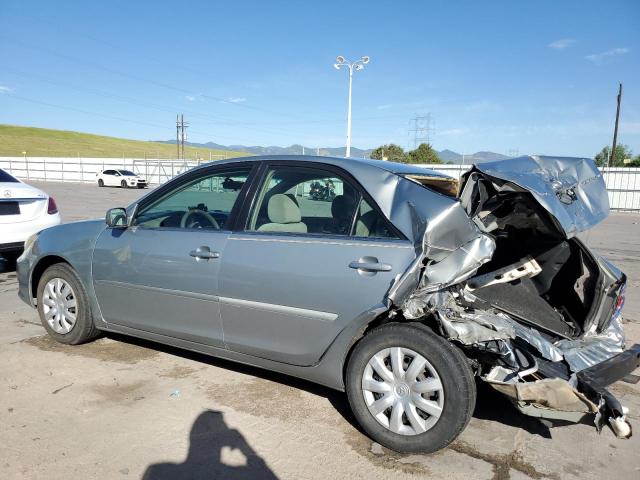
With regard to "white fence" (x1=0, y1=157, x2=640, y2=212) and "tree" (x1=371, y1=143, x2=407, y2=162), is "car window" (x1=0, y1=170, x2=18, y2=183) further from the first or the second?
"tree" (x1=371, y1=143, x2=407, y2=162)

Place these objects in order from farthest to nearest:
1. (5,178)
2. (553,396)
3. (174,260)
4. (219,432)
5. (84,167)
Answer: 1. (84,167)
2. (5,178)
3. (174,260)
4. (219,432)
5. (553,396)

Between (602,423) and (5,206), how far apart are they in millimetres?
7287

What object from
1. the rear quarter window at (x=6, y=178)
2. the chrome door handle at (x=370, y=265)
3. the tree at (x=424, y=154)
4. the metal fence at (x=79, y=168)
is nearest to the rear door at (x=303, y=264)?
the chrome door handle at (x=370, y=265)

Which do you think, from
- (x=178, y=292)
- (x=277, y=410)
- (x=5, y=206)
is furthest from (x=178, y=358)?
(x=5, y=206)

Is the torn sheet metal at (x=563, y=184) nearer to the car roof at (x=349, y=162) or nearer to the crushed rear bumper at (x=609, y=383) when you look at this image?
the car roof at (x=349, y=162)

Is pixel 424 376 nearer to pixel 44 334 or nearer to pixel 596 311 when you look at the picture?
pixel 596 311

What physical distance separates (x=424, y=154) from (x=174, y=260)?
150 ft

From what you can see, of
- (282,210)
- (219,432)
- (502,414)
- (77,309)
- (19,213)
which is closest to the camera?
(219,432)

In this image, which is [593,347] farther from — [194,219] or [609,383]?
[194,219]

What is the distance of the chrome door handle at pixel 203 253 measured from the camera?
352 centimetres

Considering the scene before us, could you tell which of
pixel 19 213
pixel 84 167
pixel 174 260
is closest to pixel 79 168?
pixel 84 167

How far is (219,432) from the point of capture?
10.2ft

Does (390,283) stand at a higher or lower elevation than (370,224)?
lower

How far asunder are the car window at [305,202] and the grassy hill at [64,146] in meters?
56.9
